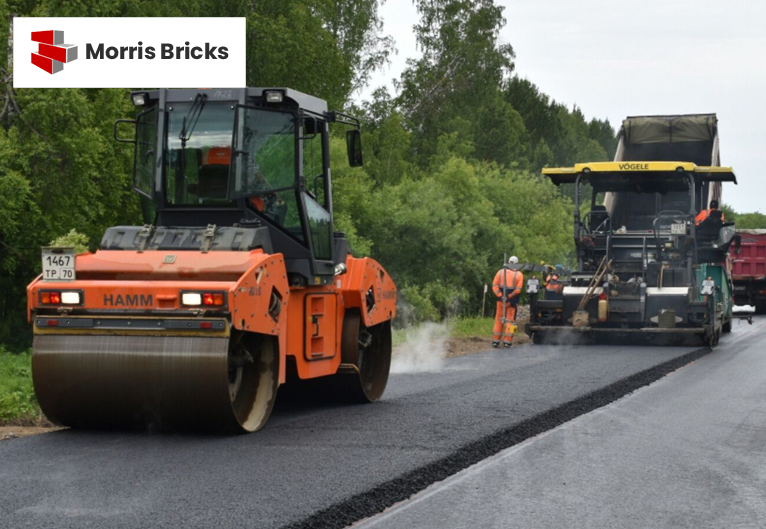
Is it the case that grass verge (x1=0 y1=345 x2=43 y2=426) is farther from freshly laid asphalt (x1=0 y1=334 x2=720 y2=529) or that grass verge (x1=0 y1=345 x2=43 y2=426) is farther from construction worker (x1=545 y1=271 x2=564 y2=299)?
construction worker (x1=545 y1=271 x2=564 y2=299)

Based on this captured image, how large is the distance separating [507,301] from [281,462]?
37.5ft

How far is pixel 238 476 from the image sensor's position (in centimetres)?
627

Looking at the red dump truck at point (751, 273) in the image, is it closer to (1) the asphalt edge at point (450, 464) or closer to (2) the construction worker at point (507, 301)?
(2) the construction worker at point (507, 301)

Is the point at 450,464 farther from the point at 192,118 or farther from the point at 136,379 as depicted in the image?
the point at 192,118

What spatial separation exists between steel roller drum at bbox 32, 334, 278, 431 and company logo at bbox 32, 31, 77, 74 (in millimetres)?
12538

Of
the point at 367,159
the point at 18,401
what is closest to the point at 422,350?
the point at 18,401

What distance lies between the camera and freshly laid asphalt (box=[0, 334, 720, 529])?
214 inches

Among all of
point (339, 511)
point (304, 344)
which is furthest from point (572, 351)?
point (339, 511)

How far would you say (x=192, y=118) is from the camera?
330 inches

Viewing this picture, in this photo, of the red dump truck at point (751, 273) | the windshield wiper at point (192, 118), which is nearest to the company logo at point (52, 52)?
the windshield wiper at point (192, 118)

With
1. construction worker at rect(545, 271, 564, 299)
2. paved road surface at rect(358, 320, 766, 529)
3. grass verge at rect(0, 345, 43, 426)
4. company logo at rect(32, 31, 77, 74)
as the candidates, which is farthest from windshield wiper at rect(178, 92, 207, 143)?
company logo at rect(32, 31, 77, 74)

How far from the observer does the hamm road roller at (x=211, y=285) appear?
7.24m

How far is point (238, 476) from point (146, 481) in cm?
50

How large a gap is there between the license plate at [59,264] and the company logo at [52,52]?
39.6ft
